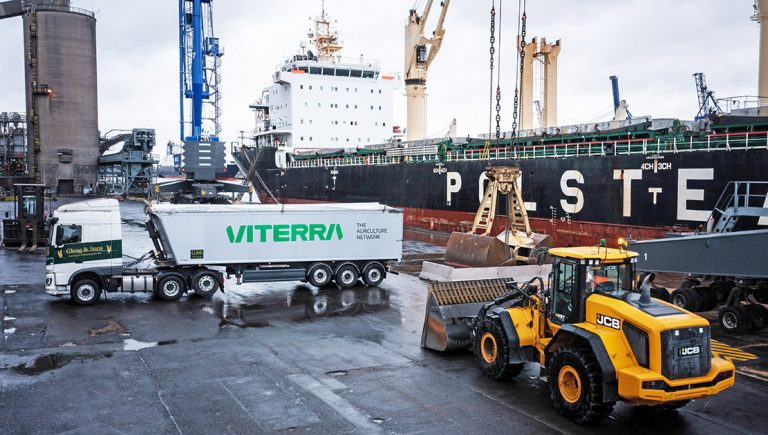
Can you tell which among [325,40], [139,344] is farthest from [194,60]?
[139,344]

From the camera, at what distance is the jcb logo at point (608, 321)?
801 centimetres

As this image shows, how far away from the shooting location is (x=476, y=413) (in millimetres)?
8781

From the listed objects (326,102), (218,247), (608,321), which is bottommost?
(608,321)

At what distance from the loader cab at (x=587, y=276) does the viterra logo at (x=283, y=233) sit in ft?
35.5

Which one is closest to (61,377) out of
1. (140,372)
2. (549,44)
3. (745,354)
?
(140,372)

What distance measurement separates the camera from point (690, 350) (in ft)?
25.0

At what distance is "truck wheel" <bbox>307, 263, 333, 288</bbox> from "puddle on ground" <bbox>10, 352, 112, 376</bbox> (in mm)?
7632

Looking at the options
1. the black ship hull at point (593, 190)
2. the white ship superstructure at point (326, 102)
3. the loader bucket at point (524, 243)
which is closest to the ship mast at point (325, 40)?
the white ship superstructure at point (326, 102)

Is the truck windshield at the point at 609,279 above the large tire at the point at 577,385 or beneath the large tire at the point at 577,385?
above

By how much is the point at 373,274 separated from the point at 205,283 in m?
5.25

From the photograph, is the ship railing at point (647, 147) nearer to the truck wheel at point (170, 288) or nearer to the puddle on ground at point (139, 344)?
the truck wheel at point (170, 288)

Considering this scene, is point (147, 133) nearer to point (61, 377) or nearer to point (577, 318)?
point (61, 377)

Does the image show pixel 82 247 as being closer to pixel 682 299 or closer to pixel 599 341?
pixel 599 341

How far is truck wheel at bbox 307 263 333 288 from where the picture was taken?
738 inches
